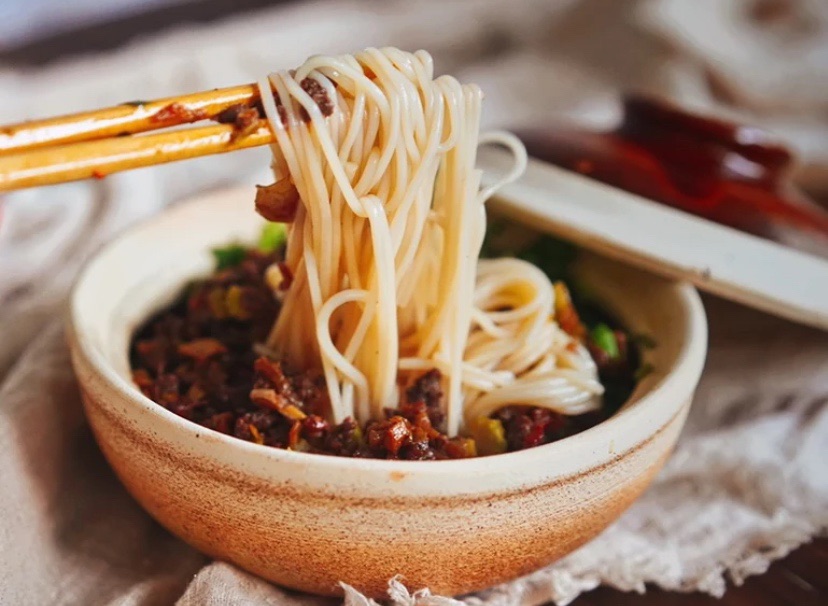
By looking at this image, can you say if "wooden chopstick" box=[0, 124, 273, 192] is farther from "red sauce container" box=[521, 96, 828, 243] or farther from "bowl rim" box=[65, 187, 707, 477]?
"red sauce container" box=[521, 96, 828, 243]

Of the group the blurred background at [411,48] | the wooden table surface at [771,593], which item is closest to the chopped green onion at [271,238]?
the blurred background at [411,48]

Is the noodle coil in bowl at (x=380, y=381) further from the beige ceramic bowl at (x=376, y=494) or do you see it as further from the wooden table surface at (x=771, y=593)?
the wooden table surface at (x=771, y=593)

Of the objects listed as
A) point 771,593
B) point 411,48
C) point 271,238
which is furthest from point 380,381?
point 411,48

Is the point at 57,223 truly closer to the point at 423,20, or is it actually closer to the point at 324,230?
the point at 324,230

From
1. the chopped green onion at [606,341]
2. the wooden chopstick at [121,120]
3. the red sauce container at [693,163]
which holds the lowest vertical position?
the chopped green onion at [606,341]

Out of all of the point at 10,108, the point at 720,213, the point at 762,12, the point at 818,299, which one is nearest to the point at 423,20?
the point at 762,12

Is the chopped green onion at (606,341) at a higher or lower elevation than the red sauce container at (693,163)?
lower
